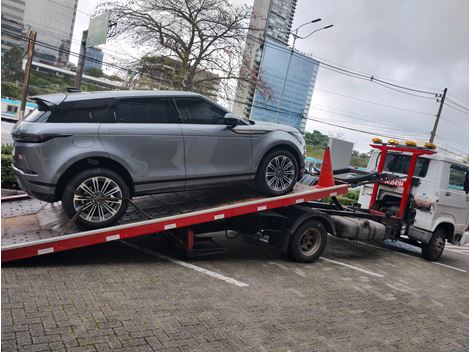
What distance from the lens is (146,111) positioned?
16.9 ft

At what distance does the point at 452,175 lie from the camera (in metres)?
8.34

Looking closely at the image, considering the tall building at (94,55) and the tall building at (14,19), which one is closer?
the tall building at (14,19)

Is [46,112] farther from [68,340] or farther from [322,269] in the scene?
[322,269]

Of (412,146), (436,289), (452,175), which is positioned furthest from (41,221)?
(452,175)

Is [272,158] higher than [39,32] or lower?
lower

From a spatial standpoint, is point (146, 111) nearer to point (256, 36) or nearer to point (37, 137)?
point (37, 137)

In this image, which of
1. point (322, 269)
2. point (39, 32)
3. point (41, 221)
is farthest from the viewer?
point (39, 32)

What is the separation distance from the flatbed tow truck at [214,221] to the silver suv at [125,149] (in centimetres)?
29

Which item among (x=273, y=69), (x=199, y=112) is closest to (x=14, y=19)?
(x=273, y=69)

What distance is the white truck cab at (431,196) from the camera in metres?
8.15

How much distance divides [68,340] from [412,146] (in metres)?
7.29

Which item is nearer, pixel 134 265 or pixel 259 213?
pixel 134 265

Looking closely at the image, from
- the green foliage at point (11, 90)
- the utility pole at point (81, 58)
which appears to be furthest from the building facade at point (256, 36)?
the green foliage at point (11, 90)

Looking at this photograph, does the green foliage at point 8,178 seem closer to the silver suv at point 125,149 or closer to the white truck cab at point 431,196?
the silver suv at point 125,149
